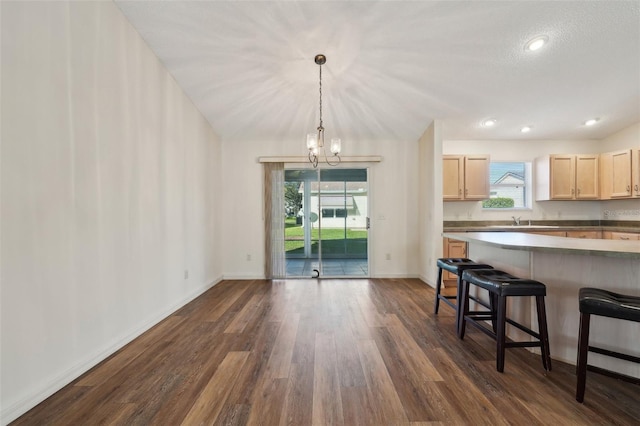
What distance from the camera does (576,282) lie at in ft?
6.37

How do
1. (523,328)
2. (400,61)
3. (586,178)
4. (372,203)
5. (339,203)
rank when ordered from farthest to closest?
(339,203), (372,203), (586,178), (400,61), (523,328)

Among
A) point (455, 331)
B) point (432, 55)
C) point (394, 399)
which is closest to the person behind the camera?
point (394, 399)

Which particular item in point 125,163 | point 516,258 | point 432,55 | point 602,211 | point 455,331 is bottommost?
point 455,331

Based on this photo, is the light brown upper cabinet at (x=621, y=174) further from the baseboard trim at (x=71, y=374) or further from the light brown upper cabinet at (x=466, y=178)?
the baseboard trim at (x=71, y=374)

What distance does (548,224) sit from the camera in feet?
15.7

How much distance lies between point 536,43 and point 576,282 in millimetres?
2326

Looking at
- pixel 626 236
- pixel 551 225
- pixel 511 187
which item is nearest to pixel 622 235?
pixel 626 236

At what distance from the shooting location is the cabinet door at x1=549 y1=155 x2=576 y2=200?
14.5 feet

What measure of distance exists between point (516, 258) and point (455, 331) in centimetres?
89

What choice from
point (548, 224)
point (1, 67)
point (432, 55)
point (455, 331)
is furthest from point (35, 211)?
point (548, 224)

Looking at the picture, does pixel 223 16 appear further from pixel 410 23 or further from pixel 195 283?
pixel 195 283

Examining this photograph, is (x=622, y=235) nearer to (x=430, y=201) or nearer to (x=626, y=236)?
(x=626, y=236)

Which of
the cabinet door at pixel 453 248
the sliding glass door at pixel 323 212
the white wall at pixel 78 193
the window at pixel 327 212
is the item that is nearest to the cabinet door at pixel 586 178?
the cabinet door at pixel 453 248

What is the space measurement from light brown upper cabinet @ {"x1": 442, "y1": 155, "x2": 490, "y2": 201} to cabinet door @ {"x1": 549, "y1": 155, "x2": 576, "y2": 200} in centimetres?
123
